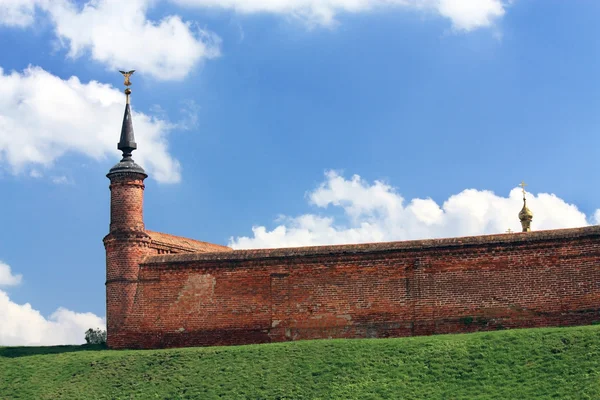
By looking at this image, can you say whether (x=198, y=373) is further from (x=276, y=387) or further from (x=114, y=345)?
(x=114, y=345)

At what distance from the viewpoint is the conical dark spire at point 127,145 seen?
98.1ft

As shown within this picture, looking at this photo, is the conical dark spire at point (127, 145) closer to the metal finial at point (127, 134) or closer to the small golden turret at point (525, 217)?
the metal finial at point (127, 134)

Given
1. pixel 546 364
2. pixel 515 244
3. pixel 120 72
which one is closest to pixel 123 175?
pixel 120 72

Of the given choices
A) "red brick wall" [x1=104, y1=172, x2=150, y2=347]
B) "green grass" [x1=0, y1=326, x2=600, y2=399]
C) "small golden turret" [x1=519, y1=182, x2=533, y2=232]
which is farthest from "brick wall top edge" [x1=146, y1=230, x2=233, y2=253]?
"small golden turret" [x1=519, y1=182, x2=533, y2=232]

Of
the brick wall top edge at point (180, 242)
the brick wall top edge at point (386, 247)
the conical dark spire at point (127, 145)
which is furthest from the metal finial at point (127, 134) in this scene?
the brick wall top edge at point (386, 247)

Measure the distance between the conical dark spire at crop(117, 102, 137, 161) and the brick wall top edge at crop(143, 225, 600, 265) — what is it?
365 cm

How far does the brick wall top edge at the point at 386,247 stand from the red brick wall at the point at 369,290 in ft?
0.10

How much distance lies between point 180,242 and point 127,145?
3704 millimetres

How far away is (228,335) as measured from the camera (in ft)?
91.4

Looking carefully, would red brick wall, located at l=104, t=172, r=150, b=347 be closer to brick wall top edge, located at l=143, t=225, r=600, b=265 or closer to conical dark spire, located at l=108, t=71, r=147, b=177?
conical dark spire, located at l=108, t=71, r=147, b=177

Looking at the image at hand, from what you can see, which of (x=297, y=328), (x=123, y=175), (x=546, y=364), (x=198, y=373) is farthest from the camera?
(x=123, y=175)

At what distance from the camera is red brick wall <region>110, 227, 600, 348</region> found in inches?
1016

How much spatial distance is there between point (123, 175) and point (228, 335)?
6123mm

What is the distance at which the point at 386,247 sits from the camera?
89.1 ft
